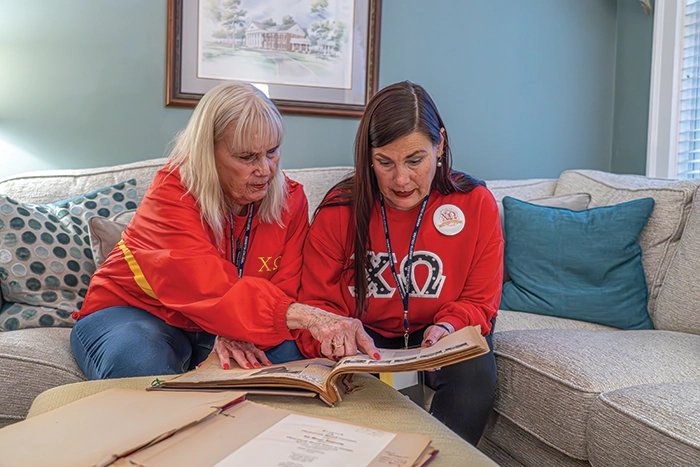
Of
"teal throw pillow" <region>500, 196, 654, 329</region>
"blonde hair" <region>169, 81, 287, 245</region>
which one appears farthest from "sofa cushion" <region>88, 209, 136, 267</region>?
"teal throw pillow" <region>500, 196, 654, 329</region>

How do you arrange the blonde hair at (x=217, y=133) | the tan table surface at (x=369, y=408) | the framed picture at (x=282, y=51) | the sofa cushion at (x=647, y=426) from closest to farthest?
1. the tan table surface at (x=369, y=408)
2. the sofa cushion at (x=647, y=426)
3. the blonde hair at (x=217, y=133)
4. the framed picture at (x=282, y=51)

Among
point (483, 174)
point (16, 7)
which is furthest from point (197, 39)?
point (483, 174)

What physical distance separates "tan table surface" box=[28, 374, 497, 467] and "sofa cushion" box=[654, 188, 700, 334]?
1229 mm

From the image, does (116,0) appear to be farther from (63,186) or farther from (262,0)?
(63,186)

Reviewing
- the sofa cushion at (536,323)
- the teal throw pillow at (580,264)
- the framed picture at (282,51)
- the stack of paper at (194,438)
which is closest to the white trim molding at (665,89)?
the teal throw pillow at (580,264)

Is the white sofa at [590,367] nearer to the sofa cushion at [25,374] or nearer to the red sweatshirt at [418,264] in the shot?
the sofa cushion at [25,374]

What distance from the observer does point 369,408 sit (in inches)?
42.5

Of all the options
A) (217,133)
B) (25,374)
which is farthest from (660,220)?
(25,374)

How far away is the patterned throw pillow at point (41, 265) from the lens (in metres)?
1.86

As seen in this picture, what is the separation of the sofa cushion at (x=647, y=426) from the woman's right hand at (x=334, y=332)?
539 millimetres

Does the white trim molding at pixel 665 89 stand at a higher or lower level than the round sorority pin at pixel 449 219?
higher

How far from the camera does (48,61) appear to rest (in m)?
2.44

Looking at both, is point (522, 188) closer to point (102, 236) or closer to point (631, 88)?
point (631, 88)

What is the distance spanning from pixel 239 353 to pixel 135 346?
25 centimetres
